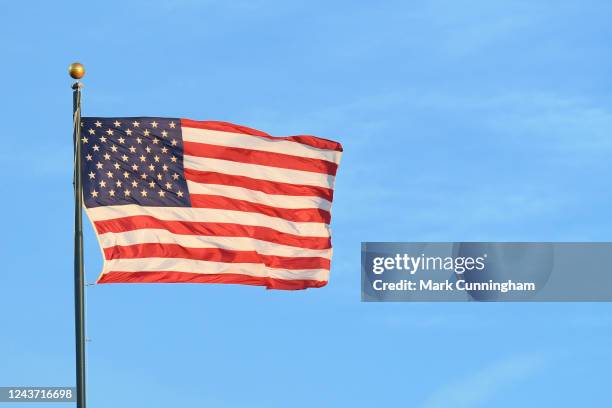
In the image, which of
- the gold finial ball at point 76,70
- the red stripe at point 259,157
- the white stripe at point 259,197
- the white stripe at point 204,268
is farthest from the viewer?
the red stripe at point 259,157

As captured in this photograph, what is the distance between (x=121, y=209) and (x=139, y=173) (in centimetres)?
98

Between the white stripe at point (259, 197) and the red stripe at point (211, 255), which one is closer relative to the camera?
the red stripe at point (211, 255)

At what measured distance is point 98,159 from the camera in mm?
28516

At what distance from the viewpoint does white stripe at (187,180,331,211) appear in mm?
30219

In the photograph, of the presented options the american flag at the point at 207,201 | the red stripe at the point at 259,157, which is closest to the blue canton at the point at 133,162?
the american flag at the point at 207,201

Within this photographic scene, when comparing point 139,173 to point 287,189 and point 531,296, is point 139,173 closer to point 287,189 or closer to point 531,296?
point 287,189

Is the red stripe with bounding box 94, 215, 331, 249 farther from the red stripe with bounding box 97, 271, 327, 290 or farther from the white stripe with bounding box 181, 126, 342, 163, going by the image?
the white stripe with bounding box 181, 126, 342, 163

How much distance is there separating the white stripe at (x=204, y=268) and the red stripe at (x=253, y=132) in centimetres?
282

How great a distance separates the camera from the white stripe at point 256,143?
3031 cm

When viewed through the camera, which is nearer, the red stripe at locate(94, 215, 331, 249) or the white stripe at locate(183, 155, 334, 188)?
the red stripe at locate(94, 215, 331, 249)

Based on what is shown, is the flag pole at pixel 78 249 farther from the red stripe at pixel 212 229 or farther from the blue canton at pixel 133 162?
the red stripe at pixel 212 229

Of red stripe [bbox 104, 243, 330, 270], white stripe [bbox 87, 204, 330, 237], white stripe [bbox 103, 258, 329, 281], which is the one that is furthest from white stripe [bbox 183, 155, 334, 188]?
white stripe [bbox 103, 258, 329, 281]

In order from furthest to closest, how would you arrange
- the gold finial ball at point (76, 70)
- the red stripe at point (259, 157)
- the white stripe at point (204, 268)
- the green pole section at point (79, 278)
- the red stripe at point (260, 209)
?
1. the red stripe at point (259, 157)
2. the red stripe at point (260, 209)
3. the white stripe at point (204, 268)
4. the gold finial ball at point (76, 70)
5. the green pole section at point (79, 278)

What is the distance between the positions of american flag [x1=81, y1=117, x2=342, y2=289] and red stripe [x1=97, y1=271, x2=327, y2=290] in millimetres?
22
